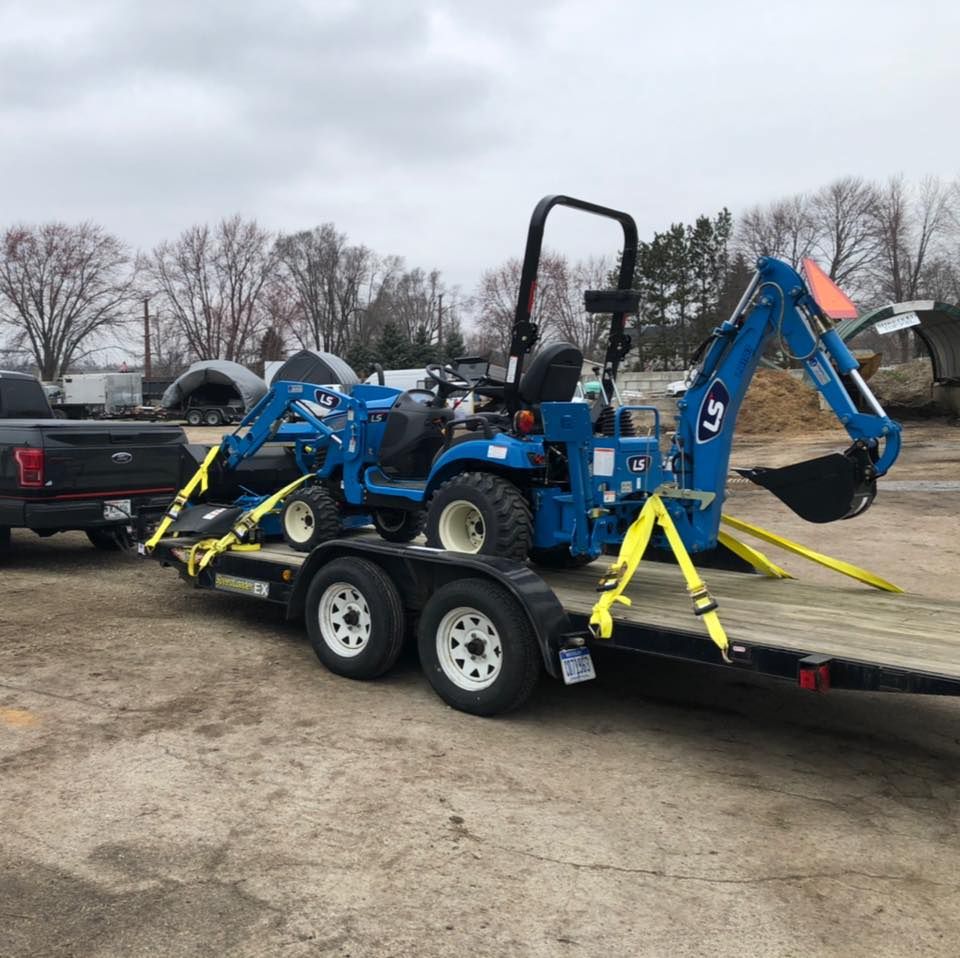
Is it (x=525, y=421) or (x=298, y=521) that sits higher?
(x=525, y=421)

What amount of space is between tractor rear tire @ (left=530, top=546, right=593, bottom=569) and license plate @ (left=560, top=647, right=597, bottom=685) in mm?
1855

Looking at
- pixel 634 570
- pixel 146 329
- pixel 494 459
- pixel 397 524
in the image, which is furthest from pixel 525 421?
pixel 146 329

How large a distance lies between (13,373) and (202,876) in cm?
922

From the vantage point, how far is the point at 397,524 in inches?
292

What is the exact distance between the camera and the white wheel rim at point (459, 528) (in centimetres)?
590

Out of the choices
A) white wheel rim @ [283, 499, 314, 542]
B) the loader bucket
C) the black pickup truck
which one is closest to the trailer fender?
white wheel rim @ [283, 499, 314, 542]

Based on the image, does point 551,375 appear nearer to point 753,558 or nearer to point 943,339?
point 753,558

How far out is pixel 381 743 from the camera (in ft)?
15.8

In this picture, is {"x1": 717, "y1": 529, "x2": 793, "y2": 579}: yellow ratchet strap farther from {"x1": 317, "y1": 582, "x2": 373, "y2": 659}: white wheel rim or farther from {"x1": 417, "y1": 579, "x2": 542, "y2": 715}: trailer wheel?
{"x1": 317, "y1": 582, "x2": 373, "y2": 659}: white wheel rim

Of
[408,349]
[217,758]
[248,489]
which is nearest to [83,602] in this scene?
[248,489]

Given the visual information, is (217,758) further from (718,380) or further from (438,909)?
(718,380)

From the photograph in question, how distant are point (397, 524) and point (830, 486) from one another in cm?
341

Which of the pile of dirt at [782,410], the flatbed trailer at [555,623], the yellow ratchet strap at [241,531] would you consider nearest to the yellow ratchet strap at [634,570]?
the flatbed trailer at [555,623]

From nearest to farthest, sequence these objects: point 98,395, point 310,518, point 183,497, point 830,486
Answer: point 830,486, point 310,518, point 183,497, point 98,395
